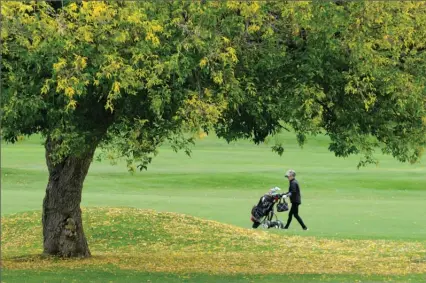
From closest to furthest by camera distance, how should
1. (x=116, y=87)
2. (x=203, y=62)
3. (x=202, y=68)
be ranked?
(x=116, y=87) → (x=203, y=62) → (x=202, y=68)

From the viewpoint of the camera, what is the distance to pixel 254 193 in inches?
1571

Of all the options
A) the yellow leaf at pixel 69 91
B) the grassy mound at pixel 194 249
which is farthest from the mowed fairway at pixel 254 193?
the yellow leaf at pixel 69 91

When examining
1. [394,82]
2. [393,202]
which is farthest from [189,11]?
[393,202]

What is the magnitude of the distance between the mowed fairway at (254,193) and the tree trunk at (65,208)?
89.6 inches

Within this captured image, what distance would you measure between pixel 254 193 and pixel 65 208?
2096cm

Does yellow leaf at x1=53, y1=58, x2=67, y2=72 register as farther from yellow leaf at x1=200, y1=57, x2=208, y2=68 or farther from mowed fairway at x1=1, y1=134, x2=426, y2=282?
mowed fairway at x1=1, y1=134, x2=426, y2=282

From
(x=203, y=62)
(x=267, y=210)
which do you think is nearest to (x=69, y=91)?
(x=203, y=62)

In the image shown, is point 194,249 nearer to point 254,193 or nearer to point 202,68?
point 202,68

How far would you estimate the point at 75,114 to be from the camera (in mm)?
14664

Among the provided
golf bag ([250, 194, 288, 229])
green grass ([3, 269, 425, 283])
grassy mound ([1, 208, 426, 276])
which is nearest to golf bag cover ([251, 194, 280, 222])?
golf bag ([250, 194, 288, 229])

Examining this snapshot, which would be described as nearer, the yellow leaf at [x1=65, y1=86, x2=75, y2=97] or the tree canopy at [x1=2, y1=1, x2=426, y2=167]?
the yellow leaf at [x1=65, y1=86, x2=75, y2=97]

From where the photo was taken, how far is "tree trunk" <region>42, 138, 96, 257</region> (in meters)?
19.1

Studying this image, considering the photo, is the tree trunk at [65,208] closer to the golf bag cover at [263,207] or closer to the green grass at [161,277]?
the green grass at [161,277]

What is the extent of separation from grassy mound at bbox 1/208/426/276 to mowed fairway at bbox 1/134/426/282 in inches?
8.4
